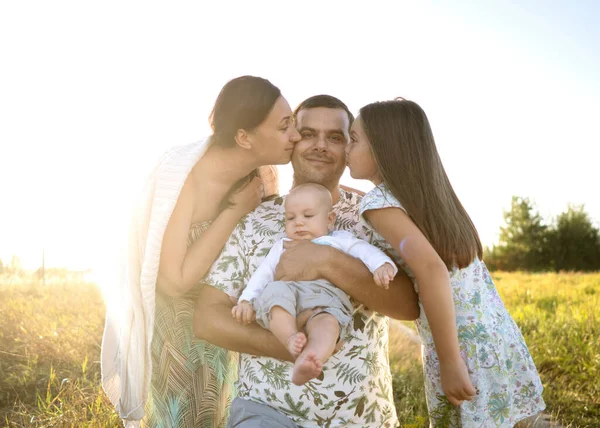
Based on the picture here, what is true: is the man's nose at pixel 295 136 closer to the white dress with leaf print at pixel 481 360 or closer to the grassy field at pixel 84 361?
the white dress with leaf print at pixel 481 360

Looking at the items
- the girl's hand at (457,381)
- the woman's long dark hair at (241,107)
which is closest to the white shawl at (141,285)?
the woman's long dark hair at (241,107)

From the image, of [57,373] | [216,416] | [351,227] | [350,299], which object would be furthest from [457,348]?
[57,373]

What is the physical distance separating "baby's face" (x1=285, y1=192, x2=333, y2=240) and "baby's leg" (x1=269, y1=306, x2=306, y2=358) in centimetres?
57

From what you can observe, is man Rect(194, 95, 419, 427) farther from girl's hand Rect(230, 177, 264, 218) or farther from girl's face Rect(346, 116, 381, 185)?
girl's face Rect(346, 116, 381, 185)

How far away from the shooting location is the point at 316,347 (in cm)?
249

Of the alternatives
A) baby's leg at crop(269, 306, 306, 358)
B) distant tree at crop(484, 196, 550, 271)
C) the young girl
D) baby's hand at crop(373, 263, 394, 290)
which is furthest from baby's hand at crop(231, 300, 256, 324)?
distant tree at crop(484, 196, 550, 271)

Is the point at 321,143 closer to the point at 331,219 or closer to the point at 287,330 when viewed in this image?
the point at 331,219

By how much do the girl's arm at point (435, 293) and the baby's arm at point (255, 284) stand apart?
650mm

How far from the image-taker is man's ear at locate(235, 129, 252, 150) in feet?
12.4

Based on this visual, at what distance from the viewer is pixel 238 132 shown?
3.79 metres

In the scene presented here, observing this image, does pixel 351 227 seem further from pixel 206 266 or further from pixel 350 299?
pixel 206 266

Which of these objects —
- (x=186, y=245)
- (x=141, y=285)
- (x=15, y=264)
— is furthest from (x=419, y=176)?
(x=15, y=264)

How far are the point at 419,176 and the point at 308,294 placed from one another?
2.75 ft

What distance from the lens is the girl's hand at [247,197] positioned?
346 cm
